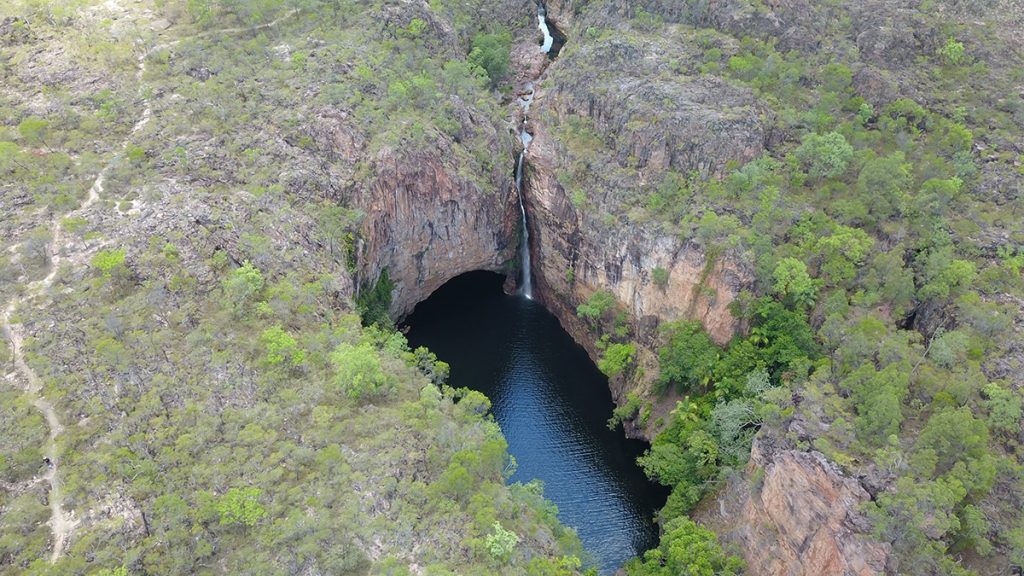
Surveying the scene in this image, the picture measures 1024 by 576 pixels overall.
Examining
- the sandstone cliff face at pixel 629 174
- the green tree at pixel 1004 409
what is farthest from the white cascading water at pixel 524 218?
the green tree at pixel 1004 409

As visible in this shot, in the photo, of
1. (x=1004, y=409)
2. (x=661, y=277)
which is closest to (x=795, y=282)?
(x=661, y=277)

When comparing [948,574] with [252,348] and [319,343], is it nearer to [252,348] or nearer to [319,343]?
[319,343]

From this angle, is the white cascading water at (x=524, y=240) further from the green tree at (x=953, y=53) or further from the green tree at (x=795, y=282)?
the green tree at (x=953, y=53)

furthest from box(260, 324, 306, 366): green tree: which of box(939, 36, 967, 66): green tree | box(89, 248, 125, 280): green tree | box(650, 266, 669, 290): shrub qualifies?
box(939, 36, 967, 66): green tree

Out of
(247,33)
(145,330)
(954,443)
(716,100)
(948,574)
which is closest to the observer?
(948,574)

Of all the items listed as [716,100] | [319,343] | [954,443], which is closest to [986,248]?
[954,443]

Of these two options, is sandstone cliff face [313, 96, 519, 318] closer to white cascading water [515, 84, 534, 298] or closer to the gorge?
the gorge
